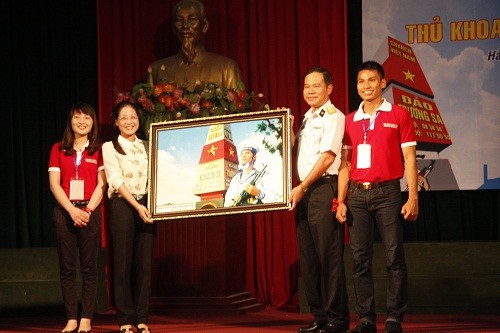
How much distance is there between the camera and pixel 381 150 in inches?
170

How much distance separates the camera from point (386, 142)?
4.33 metres

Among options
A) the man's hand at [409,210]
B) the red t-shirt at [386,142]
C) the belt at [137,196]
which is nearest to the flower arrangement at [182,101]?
the belt at [137,196]

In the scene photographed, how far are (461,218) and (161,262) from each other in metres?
2.31

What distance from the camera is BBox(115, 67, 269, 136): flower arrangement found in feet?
18.4

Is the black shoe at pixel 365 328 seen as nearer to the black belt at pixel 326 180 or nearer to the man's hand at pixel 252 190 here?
the black belt at pixel 326 180

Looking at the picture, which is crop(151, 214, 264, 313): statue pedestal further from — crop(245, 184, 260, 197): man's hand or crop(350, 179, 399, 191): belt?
crop(350, 179, 399, 191): belt

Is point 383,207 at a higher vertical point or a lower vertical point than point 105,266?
higher

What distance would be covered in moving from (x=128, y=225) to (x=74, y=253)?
0.41m

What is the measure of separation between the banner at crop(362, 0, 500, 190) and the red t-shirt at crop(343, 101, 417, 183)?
1919 mm

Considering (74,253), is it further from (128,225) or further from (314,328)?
(314,328)

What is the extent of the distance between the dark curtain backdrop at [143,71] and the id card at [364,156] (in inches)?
78.3

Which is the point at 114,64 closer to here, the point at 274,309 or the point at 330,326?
the point at 274,309

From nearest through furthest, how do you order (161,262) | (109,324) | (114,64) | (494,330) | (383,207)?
(383,207), (494,330), (109,324), (161,262), (114,64)

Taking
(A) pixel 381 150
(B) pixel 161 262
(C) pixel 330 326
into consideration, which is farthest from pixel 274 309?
(A) pixel 381 150
